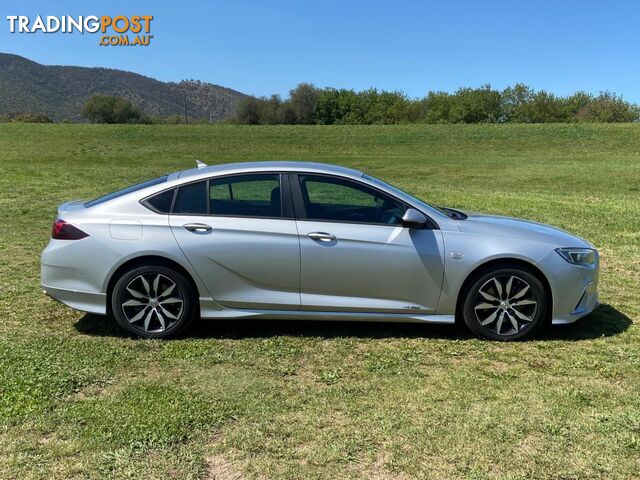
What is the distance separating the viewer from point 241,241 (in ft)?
15.1

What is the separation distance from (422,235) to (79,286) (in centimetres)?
281

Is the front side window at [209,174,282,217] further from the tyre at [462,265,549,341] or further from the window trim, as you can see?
the tyre at [462,265,549,341]

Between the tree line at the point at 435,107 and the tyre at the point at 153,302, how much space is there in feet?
220

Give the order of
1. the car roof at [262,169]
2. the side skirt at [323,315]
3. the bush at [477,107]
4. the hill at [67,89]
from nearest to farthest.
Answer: the side skirt at [323,315] → the car roof at [262,169] → the bush at [477,107] → the hill at [67,89]

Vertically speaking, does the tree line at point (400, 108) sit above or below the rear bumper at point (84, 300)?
above

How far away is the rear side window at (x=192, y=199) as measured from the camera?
186 inches

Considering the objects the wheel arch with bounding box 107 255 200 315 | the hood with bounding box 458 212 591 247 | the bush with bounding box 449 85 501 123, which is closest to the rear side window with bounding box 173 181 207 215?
the wheel arch with bounding box 107 255 200 315

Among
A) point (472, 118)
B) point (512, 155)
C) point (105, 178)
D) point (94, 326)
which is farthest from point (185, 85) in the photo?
point (94, 326)

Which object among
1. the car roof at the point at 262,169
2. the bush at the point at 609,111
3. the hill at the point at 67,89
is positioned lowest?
the car roof at the point at 262,169

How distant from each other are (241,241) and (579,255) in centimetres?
278

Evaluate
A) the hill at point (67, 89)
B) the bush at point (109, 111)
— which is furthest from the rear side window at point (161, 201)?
the hill at point (67, 89)

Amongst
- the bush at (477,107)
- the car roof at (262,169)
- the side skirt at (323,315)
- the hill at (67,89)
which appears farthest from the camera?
the hill at (67,89)

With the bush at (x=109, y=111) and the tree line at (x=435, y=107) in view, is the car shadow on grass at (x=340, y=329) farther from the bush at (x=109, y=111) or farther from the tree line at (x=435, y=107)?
the bush at (x=109, y=111)

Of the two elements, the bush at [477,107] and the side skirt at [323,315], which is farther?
the bush at [477,107]
